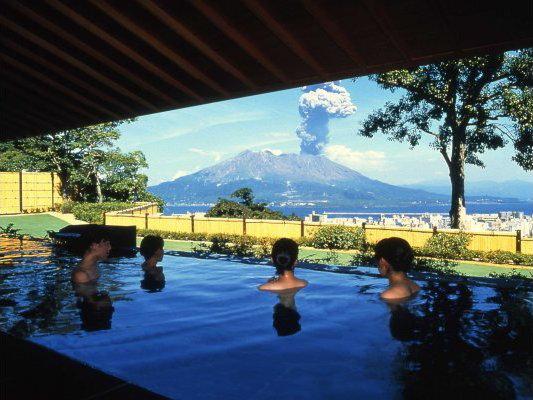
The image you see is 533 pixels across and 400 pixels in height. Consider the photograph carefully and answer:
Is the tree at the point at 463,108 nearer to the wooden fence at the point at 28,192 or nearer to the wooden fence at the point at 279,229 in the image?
the wooden fence at the point at 279,229

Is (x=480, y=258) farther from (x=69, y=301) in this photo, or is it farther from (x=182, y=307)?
(x=69, y=301)

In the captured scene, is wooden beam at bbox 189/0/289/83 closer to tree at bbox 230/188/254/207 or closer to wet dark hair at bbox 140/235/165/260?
wet dark hair at bbox 140/235/165/260

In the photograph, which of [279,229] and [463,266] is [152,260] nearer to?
[463,266]

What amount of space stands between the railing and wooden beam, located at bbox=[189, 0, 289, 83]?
16.4 meters

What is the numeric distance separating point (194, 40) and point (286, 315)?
3616 mm

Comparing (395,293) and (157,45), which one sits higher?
(157,45)

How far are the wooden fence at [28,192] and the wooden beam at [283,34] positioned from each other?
1277 inches

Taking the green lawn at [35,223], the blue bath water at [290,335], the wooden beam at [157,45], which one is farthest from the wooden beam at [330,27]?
the green lawn at [35,223]

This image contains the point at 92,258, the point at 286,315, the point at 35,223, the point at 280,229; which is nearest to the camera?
the point at 286,315

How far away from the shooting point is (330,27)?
4316 millimetres

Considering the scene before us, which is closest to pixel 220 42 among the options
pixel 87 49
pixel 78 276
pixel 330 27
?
pixel 330 27

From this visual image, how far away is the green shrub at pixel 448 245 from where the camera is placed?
18484mm

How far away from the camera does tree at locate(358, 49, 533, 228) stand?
20.9 meters

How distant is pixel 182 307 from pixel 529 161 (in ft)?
72.5
